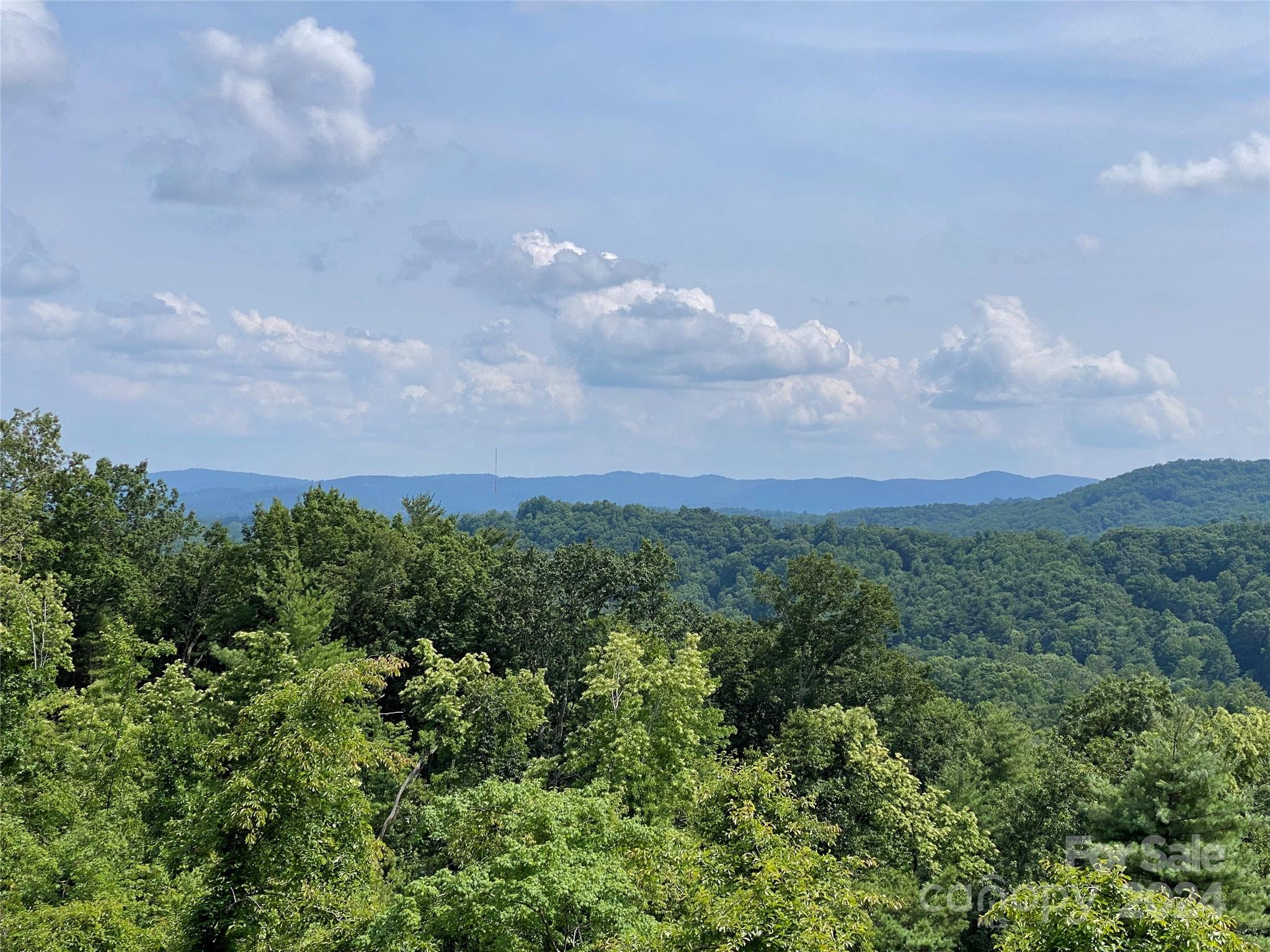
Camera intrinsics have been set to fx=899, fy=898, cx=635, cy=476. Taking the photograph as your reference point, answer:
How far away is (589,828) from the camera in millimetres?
17766

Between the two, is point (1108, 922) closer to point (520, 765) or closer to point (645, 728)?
point (645, 728)

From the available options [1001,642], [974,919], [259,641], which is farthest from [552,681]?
[1001,642]

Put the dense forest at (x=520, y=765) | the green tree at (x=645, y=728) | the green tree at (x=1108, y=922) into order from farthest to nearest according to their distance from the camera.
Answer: the green tree at (x=645, y=728)
the dense forest at (x=520, y=765)
the green tree at (x=1108, y=922)

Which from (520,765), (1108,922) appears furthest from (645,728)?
(1108,922)

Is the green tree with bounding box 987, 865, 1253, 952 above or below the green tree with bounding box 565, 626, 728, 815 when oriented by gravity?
above

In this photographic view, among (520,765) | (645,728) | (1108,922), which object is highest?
(1108,922)

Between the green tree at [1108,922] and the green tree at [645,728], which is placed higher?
the green tree at [1108,922]

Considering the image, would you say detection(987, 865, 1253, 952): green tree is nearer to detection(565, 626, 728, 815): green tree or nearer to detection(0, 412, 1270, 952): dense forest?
detection(0, 412, 1270, 952): dense forest

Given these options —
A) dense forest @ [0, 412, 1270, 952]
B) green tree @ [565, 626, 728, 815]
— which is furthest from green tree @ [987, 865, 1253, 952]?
green tree @ [565, 626, 728, 815]

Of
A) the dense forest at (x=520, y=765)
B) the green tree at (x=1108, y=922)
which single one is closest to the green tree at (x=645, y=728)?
the dense forest at (x=520, y=765)

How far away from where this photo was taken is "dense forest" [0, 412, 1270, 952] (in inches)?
598

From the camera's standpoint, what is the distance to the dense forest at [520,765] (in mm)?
15195

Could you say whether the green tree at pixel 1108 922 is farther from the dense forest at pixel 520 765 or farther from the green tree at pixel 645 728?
the green tree at pixel 645 728

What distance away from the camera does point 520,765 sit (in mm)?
32312
